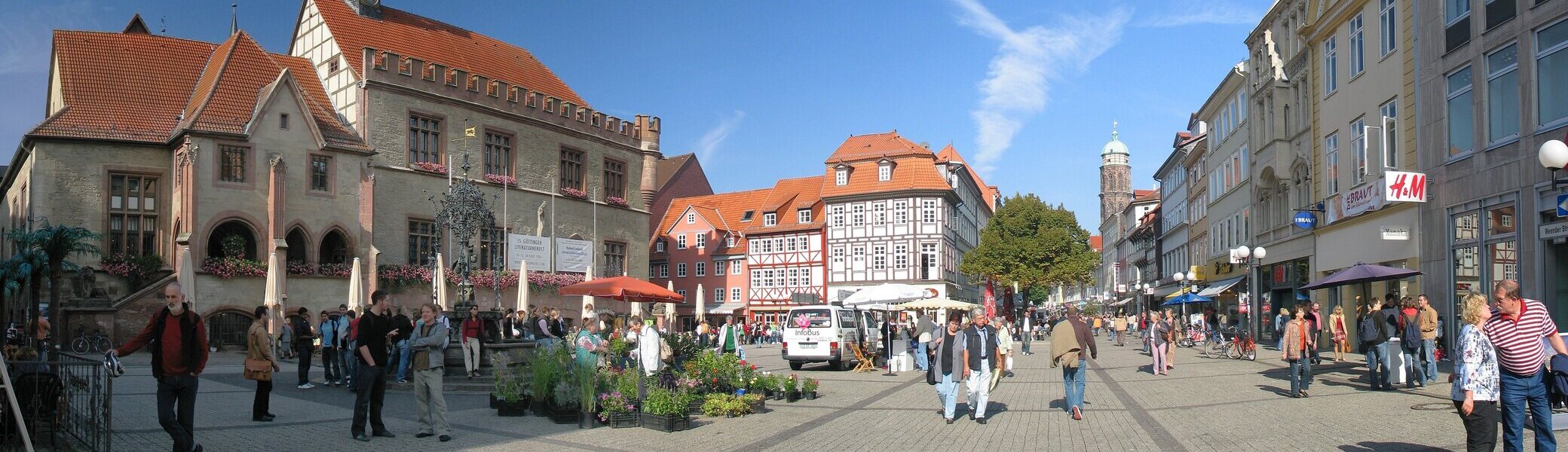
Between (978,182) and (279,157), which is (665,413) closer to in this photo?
(279,157)

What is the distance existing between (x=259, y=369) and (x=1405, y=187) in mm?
21076

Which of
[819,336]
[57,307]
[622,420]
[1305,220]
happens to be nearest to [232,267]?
[57,307]

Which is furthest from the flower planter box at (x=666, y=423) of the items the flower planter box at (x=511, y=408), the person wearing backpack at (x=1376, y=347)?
the person wearing backpack at (x=1376, y=347)

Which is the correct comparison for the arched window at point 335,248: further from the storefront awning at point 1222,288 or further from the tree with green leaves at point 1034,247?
the tree with green leaves at point 1034,247

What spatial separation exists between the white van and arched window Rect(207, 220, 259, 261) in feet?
66.9

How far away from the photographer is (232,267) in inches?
1422

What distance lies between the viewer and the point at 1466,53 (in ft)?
69.9

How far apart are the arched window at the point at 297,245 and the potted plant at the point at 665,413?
97.8 ft

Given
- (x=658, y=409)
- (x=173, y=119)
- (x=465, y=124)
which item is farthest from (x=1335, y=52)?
(x=173, y=119)

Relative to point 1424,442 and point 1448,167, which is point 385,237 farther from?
point 1424,442

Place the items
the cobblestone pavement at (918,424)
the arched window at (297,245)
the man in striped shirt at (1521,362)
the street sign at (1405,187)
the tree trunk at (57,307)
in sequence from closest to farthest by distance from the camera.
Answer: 1. the man in striped shirt at (1521,362)
2. the cobblestone pavement at (918,424)
3. the street sign at (1405,187)
4. the tree trunk at (57,307)
5. the arched window at (297,245)

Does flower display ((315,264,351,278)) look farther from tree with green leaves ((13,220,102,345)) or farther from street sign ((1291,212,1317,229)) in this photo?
street sign ((1291,212,1317,229))

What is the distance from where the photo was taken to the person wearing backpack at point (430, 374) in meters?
11.8

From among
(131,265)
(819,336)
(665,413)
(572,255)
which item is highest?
(572,255)
